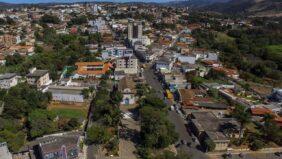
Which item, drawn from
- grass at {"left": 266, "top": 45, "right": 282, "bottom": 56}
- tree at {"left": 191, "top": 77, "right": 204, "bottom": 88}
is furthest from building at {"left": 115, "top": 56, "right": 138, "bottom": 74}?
grass at {"left": 266, "top": 45, "right": 282, "bottom": 56}

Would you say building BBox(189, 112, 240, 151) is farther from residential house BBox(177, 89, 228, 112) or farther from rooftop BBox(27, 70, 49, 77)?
rooftop BBox(27, 70, 49, 77)

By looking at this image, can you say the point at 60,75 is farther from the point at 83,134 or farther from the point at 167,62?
the point at 83,134

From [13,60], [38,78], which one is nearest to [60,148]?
[38,78]

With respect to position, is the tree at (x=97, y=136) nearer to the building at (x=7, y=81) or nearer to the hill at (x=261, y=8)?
the building at (x=7, y=81)

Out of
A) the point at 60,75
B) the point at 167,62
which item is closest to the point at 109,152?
the point at 60,75

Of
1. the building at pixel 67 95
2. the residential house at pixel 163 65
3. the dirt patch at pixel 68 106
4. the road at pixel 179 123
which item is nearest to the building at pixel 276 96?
the road at pixel 179 123

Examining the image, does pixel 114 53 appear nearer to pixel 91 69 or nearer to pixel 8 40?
pixel 91 69
